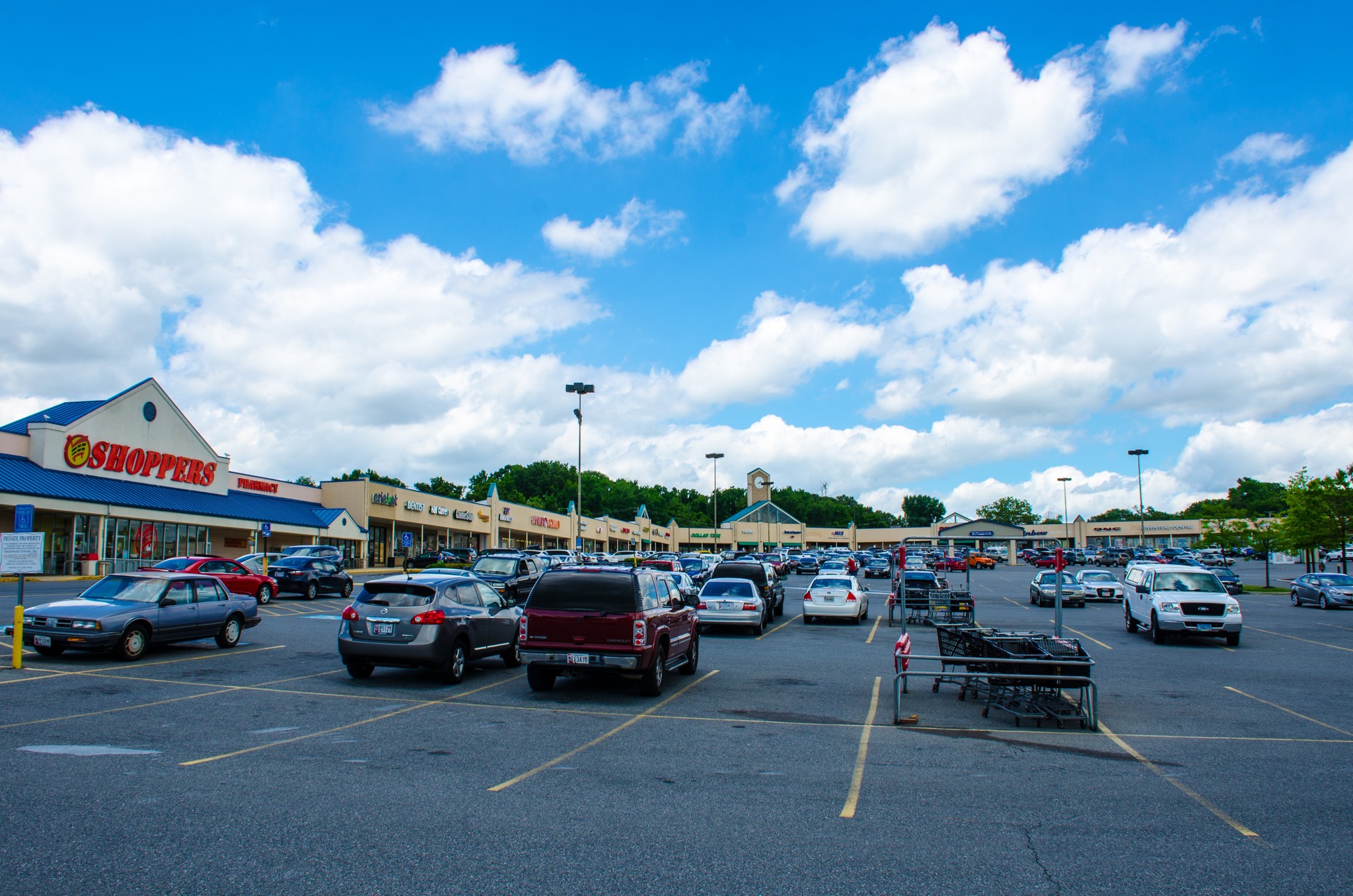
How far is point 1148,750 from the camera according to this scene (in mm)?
9086

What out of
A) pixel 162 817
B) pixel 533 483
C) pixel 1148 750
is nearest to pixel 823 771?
pixel 1148 750

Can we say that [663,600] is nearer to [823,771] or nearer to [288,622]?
[823,771]

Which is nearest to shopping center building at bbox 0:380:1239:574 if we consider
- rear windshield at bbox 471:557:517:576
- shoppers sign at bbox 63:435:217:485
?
shoppers sign at bbox 63:435:217:485

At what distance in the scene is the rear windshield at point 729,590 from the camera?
2134cm

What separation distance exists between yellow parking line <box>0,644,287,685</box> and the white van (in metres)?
19.1

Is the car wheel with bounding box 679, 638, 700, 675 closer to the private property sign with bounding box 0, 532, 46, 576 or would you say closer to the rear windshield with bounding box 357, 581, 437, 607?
the rear windshield with bounding box 357, 581, 437, 607

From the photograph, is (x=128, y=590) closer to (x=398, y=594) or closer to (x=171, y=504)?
(x=398, y=594)

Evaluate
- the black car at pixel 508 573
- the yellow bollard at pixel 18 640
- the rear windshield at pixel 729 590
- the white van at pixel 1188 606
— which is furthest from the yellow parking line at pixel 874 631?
the yellow bollard at pixel 18 640

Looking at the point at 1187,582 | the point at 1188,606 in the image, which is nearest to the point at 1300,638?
the point at 1187,582

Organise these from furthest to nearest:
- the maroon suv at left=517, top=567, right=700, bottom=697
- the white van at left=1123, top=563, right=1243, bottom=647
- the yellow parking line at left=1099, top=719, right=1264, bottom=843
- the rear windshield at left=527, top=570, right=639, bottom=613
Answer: the white van at left=1123, top=563, right=1243, bottom=647 → the rear windshield at left=527, top=570, right=639, bottom=613 → the maroon suv at left=517, top=567, right=700, bottom=697 → the yellow parking line at left=1099, top=719, right=1264, bottom=843

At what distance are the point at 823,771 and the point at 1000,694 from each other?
4459 mm

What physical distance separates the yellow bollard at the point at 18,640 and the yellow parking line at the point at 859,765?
1232 cm

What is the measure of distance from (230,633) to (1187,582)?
2137 centimetres

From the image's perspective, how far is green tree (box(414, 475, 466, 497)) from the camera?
123331 millimetres
